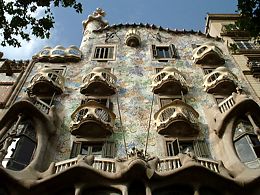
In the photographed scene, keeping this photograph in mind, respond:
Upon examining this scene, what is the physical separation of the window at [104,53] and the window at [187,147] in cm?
955

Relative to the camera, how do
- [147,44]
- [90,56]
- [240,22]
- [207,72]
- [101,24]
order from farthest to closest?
[101,24]
[147,44]
[90,56]
[207,72]
[240,22]

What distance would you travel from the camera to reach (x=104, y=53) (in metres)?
24.2

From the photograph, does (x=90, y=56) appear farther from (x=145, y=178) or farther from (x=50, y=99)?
(x=145, y=178)

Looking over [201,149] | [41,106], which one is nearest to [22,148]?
[41,106]

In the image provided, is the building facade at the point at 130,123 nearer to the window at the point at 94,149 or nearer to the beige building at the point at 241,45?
the window at the point at 94,149

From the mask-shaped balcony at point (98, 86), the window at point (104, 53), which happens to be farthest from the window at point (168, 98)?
the window at point (104, 53)

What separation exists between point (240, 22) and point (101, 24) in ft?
64.6

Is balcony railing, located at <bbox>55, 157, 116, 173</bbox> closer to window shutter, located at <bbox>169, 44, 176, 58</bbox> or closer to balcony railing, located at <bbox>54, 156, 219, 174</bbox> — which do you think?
balcony railing, located at <bbox>54, 156, 219, 174</bbox>

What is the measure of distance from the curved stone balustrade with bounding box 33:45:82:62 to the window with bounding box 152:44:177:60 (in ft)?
18.0

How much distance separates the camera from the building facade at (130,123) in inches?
486

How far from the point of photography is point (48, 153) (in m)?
15.3

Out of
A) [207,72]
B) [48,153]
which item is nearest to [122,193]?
[48,153]

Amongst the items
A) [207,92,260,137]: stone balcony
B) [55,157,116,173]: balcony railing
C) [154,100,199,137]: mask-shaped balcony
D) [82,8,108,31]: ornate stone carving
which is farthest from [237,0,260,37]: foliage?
[82,8,108,31]: ornate stone carving

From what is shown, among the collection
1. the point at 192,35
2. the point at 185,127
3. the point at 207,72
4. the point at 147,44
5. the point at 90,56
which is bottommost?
the point at 185,127
